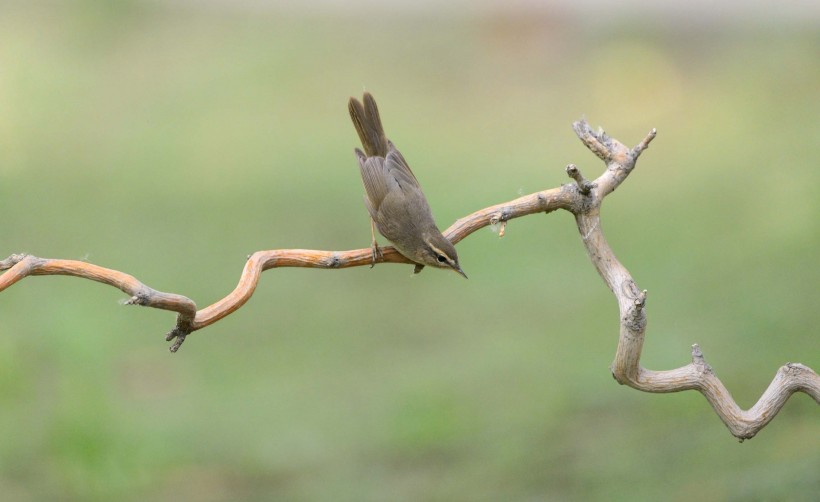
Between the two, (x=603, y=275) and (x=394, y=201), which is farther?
(x=394, y=201)

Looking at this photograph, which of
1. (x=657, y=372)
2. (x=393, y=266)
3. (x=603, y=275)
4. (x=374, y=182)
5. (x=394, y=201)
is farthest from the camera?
(x=393, y=266)

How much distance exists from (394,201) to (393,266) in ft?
16.0

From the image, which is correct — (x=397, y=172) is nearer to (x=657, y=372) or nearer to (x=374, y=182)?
(x=374, y=182)

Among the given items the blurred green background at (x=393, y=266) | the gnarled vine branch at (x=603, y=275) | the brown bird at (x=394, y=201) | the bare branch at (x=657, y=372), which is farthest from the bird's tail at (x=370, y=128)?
the blurred green background at (x=393, y=266)

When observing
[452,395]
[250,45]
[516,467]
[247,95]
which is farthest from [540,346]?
[250,45]

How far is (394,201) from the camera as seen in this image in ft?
14.2

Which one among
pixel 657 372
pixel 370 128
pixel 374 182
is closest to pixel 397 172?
pixel 374 182

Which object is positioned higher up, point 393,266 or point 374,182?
point 393,266

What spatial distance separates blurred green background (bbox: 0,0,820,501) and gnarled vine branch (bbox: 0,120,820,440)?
2109 mm

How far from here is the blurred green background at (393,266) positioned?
21.5ft

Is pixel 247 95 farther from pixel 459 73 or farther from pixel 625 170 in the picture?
pixel 625 170

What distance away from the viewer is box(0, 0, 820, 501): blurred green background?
258 inches

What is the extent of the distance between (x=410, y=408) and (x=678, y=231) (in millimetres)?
3101

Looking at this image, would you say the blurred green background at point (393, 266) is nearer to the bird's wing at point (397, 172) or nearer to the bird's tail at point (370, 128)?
the bird's wing at point (397, 172)
